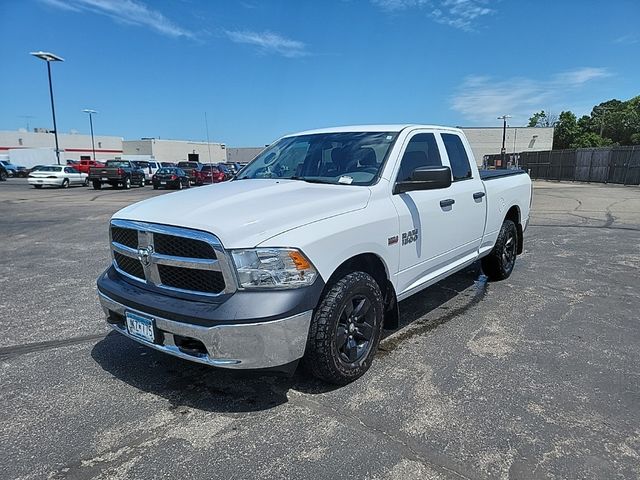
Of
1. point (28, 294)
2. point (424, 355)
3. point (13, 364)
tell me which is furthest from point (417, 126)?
point (28, 294)

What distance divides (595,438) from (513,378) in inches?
29.8

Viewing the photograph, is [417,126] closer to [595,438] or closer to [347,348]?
[347,348]

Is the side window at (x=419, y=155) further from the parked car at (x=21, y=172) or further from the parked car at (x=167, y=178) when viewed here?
the parked car at (x=21, y=172)

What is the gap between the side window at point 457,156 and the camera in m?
4.65

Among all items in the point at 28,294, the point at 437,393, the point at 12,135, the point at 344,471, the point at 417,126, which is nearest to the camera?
the point at 344,471

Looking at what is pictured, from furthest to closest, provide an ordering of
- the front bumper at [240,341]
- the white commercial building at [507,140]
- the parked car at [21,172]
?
1. the white commercial building at [507,140]
2. the parked car at [21,172]
3. the front bumper at [240,341]

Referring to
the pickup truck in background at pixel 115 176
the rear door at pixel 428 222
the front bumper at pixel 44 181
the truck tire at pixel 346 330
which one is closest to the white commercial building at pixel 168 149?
the pickup truck in background at pixel 115 176

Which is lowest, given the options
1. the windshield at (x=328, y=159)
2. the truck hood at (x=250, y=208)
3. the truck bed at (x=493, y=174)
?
the truck hood at (x=250, y=208)

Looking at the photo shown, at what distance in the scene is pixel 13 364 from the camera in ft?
12.0

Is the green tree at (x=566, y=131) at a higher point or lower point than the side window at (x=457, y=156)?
higher

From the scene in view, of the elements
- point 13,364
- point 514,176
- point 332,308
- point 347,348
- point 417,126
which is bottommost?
point 13,364

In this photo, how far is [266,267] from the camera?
2631mm

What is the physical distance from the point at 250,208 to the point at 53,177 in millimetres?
32026

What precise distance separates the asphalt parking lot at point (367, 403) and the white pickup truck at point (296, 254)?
0.42 metres
